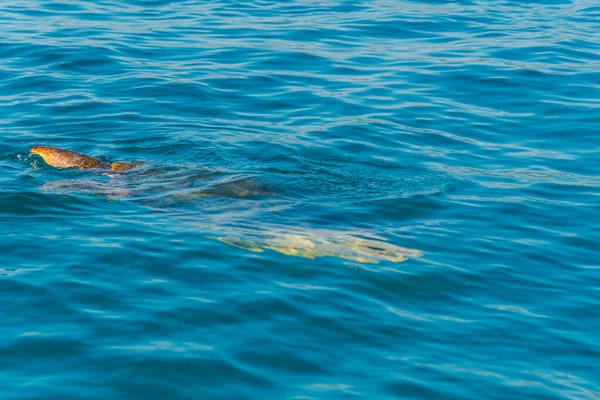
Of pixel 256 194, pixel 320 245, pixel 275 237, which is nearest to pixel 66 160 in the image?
pixel 256 194

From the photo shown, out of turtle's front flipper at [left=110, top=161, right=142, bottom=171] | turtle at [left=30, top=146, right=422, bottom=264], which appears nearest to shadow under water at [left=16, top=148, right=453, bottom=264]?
turtle at [left=30, top=146, right=422, bottom=264]

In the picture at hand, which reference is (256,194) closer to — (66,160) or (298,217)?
(298,217)

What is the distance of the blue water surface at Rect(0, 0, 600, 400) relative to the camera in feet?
17.3

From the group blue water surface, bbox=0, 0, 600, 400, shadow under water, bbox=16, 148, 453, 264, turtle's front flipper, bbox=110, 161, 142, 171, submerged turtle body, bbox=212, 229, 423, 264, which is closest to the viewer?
blue water surface, bbox=0, 0, 600, 400

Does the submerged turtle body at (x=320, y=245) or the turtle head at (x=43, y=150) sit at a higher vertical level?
the turtle head at (x=43, y=150)

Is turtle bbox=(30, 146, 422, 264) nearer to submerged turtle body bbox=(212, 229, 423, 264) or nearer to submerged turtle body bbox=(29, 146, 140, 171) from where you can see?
submerged turtle body bbox=(212, 229, 423, 264)

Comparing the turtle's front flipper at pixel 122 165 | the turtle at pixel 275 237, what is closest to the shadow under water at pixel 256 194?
the turtle at pixel 275 237

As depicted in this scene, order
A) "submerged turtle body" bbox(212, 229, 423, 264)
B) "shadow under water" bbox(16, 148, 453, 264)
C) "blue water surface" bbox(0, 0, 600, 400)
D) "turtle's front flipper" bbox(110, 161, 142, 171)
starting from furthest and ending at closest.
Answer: "turtle's front flipper" bbox(110, 161, 142, 171) < "shadow under water" bbox(16, 148, 453, 264) < "submerged turtle body" bbox(212, 229, 423, 264) < "blue water surface" bbox(0, 0, 600, 400)

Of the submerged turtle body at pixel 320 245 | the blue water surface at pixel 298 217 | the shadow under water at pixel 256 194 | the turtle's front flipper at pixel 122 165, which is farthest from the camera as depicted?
the turtle's front flipper at pixel 122 165

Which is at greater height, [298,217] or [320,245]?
[298,217]

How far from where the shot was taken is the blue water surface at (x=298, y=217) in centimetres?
526

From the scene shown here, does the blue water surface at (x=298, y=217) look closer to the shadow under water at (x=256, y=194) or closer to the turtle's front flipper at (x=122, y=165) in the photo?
the shadow under water at (x=256, y=194)

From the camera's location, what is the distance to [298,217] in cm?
776

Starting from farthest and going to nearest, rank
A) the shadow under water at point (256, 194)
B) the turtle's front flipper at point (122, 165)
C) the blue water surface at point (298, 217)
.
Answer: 1. the turtle's front flipper at point (122, 165)
2. the shadow under water at point (256, 194)
3. the blue water surface at point (298, 217)
